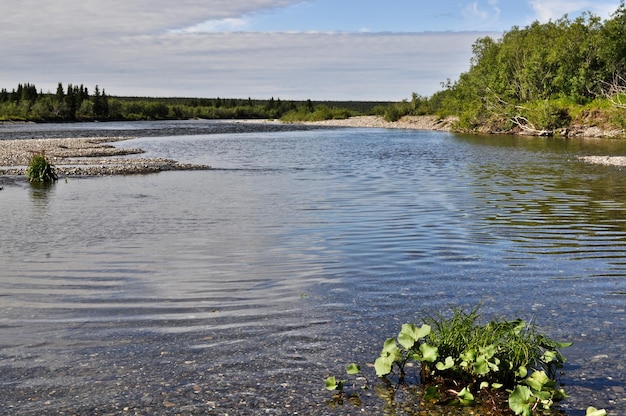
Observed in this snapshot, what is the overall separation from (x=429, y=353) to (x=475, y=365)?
0.54 meters

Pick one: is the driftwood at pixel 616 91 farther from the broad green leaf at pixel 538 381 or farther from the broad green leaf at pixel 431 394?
the broad green leaf at pixel 431 394

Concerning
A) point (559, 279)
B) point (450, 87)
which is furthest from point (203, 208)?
point (450, 87)

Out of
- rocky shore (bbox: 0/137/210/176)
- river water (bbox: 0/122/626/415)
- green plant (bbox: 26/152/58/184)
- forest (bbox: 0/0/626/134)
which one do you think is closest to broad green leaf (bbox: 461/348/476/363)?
river water (bbox: 0/122/626/415)

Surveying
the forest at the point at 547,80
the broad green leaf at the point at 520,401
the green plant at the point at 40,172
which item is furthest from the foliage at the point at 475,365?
the forest at the point at 547,80

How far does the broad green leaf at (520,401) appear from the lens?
6480 mm

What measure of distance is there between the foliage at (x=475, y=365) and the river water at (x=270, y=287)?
32 centimetres

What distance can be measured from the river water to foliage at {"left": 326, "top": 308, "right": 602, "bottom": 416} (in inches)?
12.4

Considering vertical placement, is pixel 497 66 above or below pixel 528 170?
above

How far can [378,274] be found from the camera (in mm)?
12844

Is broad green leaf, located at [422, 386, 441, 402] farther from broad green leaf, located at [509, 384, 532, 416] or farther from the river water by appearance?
broad green leaf, located at [509, 384, 532, 416]

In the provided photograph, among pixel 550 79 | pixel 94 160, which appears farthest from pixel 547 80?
pixel 94 160

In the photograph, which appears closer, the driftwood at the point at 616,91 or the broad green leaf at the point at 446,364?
the broad green leaf at the point at 446,364

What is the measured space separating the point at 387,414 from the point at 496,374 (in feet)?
4.62

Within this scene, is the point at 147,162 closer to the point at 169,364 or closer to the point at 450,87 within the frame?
the point at 169,364
